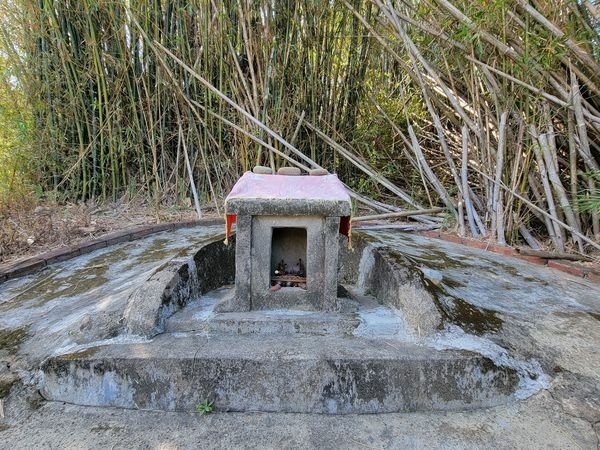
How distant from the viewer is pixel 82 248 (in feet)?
10.7

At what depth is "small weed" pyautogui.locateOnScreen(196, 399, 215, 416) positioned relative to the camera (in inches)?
58.5

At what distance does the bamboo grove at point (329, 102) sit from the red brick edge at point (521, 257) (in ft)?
0.51

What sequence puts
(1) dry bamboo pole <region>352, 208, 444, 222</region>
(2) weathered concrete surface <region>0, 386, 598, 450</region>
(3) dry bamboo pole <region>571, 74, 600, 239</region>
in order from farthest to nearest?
1. (1) dry bamboo pole <region>352, 208, 444, 222</region>
2. (3) dry bamboo pole <region>571, 74, 600, 239</region>
3. (2) weathered concrete surface <region>0, 386, 598, 450</region>

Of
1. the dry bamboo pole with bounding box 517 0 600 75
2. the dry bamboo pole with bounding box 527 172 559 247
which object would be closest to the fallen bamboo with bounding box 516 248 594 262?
the dry bamboo pole with bounding box 527 172 559 247

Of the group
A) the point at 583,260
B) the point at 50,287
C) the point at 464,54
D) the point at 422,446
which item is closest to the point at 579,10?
the point at 464,54

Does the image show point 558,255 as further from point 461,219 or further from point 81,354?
point 81,354

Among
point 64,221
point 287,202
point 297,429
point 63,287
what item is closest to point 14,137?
point 64,221

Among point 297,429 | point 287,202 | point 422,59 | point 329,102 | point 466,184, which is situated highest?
point 422,59

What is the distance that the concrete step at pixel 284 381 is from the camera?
1491 mm

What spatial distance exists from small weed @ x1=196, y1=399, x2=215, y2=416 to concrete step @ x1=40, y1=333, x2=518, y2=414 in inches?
0.7

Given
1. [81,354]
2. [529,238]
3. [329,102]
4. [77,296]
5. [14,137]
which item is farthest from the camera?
[14,137]

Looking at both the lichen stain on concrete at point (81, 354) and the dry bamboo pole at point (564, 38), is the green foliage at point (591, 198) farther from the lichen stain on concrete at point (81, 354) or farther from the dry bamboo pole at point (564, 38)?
the lichen stain on concrete at point (81, 354)

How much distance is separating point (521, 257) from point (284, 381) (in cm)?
257

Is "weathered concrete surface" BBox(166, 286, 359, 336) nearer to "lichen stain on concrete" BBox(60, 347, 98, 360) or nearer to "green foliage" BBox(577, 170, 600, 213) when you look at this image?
"lichen stain on concrete" BBox(60, 347, 98, 360)
